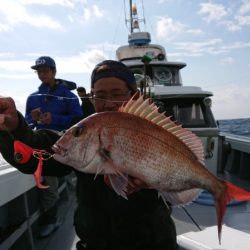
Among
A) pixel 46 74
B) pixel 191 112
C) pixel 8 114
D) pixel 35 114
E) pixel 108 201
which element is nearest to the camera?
pixel 8 114

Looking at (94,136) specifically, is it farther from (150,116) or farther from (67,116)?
(67,116)

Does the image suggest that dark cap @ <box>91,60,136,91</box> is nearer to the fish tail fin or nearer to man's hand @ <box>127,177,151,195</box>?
man's hand @ <box>127,177,151,195</box>

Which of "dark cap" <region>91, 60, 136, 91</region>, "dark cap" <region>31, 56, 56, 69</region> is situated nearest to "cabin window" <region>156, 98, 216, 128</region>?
"dark cap" <region>31, 56, 56, 69</region>

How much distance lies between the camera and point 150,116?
1.82 m

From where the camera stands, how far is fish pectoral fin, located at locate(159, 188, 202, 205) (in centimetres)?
180

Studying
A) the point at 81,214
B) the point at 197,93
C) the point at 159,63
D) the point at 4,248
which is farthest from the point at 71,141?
the point at 159,63

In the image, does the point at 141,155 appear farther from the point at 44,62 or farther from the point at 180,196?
the point at 44,62

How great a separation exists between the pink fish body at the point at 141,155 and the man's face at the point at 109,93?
0.36 m

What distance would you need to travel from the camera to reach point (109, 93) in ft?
7.16

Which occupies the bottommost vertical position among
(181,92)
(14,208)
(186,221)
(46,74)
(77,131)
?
(186,221)

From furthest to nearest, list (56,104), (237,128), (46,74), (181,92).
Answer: (237,128) → (181,92) → (46,74) → (56,104)

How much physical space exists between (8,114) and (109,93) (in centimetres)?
67

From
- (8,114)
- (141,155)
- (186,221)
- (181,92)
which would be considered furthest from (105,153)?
(181,92)

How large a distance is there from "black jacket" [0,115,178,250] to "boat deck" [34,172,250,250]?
2.43m
